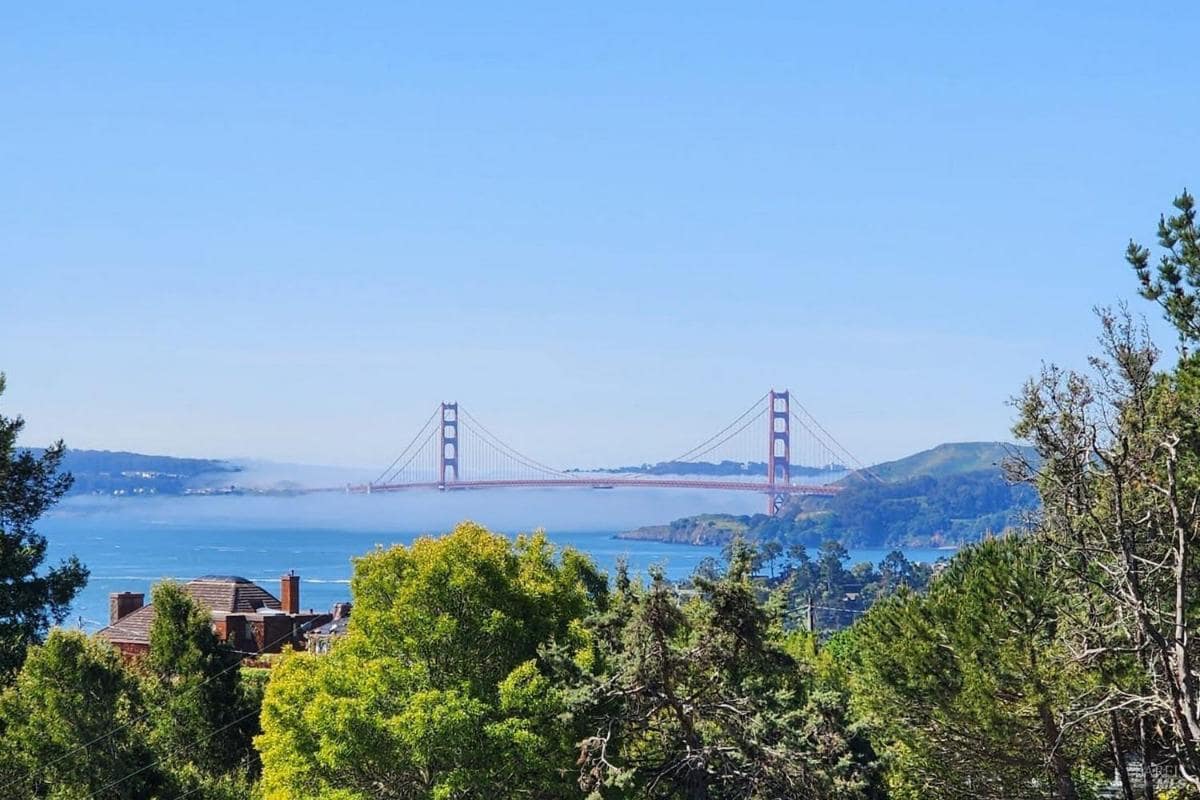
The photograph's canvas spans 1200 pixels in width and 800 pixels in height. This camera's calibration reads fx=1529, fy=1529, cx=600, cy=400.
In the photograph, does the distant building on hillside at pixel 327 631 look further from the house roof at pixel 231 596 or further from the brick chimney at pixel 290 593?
the house roof at pixel 231 596

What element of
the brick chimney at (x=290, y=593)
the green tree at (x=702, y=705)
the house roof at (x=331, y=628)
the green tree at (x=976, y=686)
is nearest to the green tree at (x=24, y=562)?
the green tree at (x=702, y=705)

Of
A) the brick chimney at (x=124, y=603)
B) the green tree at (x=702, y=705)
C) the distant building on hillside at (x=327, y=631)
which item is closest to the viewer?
the green tree at (x=702, y=705)

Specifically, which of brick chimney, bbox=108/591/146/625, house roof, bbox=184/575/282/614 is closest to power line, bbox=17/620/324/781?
house roof, bbox=184/575/282/614

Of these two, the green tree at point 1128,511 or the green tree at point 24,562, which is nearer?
the green tree at point 1128,511

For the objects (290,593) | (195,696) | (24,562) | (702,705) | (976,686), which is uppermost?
(24,562)

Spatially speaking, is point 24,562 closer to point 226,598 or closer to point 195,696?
point 195,696

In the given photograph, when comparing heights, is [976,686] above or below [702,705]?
below

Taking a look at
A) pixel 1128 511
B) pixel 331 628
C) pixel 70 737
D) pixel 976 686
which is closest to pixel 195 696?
pixel 70 737

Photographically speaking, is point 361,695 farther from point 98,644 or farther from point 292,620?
point 292,620
